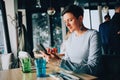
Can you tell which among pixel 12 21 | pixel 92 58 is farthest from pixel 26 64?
pixel 12 21

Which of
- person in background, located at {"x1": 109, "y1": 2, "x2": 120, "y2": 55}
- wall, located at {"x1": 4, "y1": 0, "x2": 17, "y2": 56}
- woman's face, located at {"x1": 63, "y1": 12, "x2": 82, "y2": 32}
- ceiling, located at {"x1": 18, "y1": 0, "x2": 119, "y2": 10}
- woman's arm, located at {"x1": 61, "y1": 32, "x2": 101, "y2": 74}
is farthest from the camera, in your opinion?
ceiling, located at {"x1": 18, "y1": 0, "x2": 119, "y2": 10}

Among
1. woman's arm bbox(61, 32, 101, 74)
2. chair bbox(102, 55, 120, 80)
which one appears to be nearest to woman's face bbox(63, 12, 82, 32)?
woman's arm bbox(61, 32, 101, 74)

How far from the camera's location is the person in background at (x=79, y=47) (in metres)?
2.15

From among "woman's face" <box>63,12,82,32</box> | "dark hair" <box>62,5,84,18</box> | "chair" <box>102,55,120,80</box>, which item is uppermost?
"dark hair" <box>62,5,84,18</box>

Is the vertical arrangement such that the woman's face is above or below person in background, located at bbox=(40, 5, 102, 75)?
above

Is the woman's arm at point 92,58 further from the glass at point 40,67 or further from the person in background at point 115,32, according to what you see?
the person in background at point 115,32

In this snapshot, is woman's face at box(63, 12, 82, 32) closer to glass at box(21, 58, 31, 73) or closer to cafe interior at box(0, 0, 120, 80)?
glass at box(21, 58, 31, 73)

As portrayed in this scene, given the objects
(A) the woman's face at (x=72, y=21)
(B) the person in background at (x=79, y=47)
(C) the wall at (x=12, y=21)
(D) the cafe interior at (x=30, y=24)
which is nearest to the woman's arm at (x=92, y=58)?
(B) the person in background at (x=79, y=47)

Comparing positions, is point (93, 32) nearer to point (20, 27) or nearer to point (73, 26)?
point (73, 26)

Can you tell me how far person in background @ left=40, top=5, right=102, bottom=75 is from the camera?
7.04ft

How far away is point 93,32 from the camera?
7.35ft

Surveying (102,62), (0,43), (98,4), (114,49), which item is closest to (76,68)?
(102,62)

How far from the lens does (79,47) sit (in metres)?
2.29

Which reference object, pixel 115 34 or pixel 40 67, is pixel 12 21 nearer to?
pixel 115 34
